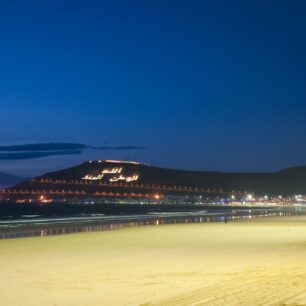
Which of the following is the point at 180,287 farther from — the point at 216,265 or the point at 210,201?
the point at 210,201

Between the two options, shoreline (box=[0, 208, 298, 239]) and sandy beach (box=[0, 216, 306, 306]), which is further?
shoreline (box=[0, 208, 298, 239])

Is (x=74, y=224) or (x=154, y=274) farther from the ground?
(x=74, y=224)

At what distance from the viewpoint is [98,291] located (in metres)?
11.3

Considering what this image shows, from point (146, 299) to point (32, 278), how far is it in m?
4.05

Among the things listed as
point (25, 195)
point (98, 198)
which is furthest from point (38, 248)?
point (98, 198)

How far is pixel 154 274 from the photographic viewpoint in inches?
532

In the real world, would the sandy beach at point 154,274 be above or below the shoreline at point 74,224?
below

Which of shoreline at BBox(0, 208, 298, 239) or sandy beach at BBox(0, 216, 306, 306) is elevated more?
shoreline at BBox(0, 208, 298, 239)

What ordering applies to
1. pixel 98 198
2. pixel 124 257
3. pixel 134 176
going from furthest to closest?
1. pixel 134 176
2. pixel 98 198
3. pixel 124 257

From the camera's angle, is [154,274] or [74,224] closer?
[154,274]

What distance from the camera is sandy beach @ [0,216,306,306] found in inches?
402

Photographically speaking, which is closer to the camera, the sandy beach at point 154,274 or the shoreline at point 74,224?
the sandy beach at point 154,274

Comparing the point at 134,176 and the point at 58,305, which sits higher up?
the point at 134,176

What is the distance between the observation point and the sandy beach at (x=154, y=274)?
33.5 feet
